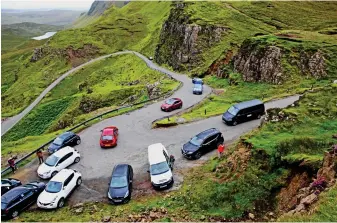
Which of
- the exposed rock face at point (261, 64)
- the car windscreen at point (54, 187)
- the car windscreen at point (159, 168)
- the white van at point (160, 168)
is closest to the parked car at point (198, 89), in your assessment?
the exposed rock face at point (261, 64)

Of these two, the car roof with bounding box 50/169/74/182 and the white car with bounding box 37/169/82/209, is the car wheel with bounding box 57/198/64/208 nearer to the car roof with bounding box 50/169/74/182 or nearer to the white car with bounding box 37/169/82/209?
the white car with bounding box 37/169/82/209

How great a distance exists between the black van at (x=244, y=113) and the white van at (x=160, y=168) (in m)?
10.4

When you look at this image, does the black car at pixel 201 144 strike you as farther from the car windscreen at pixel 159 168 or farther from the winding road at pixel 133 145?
the car windscreen at pixel 159 168

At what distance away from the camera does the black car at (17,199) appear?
23645mm

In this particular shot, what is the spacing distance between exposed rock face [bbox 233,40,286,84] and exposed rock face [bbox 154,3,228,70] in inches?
795

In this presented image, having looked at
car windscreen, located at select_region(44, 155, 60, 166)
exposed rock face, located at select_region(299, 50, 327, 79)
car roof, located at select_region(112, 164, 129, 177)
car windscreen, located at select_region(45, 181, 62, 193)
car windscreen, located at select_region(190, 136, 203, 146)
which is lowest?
car windscreen, located at select_region(44, 155, 60, 166)

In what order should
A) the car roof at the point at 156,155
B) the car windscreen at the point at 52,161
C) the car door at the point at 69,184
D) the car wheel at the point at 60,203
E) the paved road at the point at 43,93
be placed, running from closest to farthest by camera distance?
1. the car wheel at the point at 60,203
2. the car door at the point at 69,184
3. the car roof at the point at 156,155
4. the car windscreen at the point at 52,161
5. the paved road at the point at 43,93

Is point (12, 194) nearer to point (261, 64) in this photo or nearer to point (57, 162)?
point (57, 162)

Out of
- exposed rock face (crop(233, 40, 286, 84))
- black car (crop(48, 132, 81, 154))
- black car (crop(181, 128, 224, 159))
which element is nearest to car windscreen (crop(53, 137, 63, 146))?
black car (crop(48, 132, 81, 154))

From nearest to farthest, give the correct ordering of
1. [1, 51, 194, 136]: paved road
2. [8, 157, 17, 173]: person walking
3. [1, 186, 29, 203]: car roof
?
[1, 186, 29, 203]: car roof, [8, 157, 17, 173]: person walking, [1, 51, 194, 136]: paved road

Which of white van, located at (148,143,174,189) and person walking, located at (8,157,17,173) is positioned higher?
white van, located at (148,143,174,189)

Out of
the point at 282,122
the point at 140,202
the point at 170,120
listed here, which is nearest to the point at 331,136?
the point at 282,122

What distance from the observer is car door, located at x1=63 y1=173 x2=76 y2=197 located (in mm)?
25558

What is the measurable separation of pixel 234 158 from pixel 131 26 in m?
133
